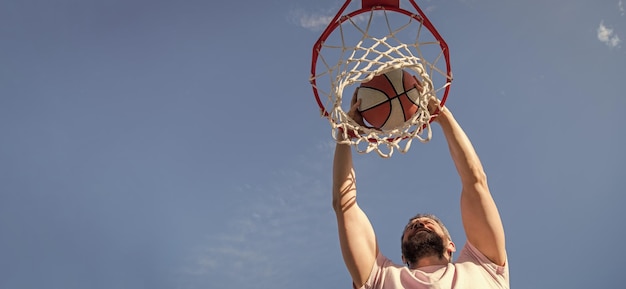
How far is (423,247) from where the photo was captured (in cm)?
408

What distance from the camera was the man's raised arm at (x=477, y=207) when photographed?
3932 millimetres

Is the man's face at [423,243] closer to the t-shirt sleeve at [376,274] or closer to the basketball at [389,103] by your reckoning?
the t-shirt sleeve at [376,274]

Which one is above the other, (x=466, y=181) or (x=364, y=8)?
(x=364, y=8)

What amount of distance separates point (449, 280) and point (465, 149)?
3.72ft

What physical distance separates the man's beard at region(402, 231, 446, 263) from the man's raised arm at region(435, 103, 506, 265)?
0.24m

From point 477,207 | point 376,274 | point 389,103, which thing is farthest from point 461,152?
point 376,274

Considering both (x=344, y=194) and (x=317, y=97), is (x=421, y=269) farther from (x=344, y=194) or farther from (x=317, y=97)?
(x=317, y=97)

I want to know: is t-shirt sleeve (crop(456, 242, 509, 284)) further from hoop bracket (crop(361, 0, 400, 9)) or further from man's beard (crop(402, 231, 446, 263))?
hoop bracket (crop(361, 0, 400, 9))

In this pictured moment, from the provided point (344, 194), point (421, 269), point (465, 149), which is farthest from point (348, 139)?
point (421, 269)

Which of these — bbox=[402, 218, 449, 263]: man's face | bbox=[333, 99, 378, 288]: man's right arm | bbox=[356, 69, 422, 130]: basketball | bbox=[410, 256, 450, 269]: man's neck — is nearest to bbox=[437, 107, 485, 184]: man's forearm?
bbox=[356, 69, 422, 130]: basketball

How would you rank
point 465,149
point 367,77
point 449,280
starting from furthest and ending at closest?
point 367,77 → point 465,149 → point 449,280

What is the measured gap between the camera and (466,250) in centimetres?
409

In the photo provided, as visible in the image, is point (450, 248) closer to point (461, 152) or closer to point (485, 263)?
point (485, 263)

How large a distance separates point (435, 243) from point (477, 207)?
1.43ft
